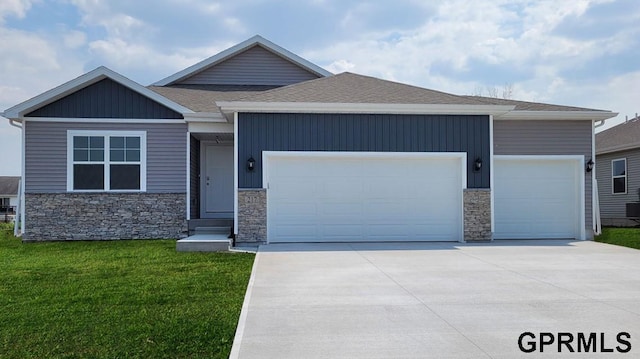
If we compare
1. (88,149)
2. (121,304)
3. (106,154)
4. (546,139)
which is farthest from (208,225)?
(546,139)

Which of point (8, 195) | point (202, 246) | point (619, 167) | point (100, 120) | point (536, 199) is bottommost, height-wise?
point (202, 246)

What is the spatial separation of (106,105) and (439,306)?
10.4 m

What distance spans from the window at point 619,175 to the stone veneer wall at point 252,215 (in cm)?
1438

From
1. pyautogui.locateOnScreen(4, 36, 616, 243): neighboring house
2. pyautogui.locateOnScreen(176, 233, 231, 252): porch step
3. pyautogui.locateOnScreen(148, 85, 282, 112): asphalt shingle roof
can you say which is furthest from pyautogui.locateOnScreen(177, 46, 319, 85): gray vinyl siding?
pyautogui.locateOnScreen(176, 233, 231, 252): porch step

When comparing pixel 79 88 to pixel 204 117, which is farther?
pixel 204 117

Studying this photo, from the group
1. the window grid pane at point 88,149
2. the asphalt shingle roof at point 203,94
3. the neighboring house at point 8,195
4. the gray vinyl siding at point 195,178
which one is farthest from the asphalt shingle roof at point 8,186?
the gray vinyl siding at point 195,178

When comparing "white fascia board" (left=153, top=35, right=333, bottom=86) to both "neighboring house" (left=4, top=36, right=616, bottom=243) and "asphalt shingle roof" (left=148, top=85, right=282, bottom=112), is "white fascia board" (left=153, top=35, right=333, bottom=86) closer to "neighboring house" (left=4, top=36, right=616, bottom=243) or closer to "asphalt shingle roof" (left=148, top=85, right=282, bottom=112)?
"asphalt shingle roof" (left=148, top=85, right=282, bottom=112)

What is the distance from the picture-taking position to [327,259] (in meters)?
9.12

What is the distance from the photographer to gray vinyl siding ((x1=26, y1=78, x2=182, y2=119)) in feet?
41.3

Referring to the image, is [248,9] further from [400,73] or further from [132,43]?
[400,73]

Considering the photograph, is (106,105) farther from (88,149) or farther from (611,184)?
(611,184)

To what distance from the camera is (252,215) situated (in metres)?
11.5

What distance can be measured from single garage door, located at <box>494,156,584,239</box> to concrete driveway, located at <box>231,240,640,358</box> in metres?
3.28

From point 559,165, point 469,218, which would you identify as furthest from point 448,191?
point 559,165
